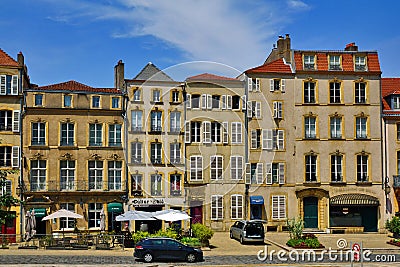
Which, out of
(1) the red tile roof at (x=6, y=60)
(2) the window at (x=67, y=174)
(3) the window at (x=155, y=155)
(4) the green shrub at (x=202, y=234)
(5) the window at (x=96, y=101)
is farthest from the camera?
(3) the window at (x=155, y=155)

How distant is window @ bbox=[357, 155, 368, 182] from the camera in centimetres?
5197

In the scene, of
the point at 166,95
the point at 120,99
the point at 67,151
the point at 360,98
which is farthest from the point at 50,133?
the point at 360,98

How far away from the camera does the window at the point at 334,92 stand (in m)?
52.2

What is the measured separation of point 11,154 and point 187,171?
13.6m

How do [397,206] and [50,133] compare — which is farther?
[397,206]

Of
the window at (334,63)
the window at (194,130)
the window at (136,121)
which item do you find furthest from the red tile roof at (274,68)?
the window at (136,121)

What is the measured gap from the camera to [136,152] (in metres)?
49.6

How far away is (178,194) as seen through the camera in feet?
164

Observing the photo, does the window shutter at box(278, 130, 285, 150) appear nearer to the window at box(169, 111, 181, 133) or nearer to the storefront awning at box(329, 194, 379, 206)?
the storefront awning at box(329, 194, 379, 206)

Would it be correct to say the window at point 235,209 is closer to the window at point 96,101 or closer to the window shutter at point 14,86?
the window at point 96,101

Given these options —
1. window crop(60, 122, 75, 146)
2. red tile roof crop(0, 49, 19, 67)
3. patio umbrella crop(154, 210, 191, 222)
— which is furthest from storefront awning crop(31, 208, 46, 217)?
red tile roof crop(0, 49, 19, 67)

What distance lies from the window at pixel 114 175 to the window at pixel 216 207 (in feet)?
25.0

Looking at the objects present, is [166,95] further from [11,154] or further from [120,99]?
[11,154]

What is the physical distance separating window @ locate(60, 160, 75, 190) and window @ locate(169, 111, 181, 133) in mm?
8245
